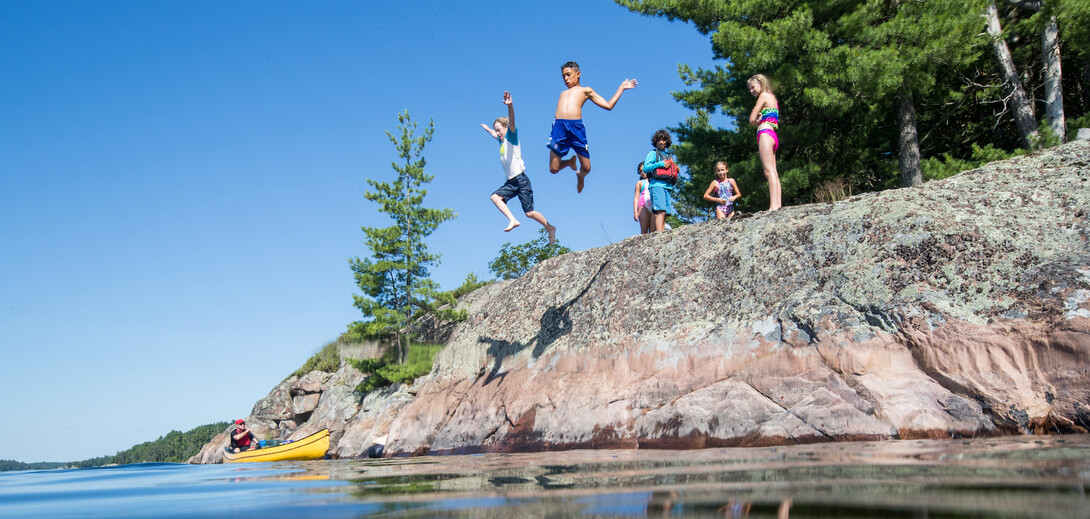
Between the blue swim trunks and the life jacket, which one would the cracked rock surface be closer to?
the life jacket

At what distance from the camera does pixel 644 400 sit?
8625 mm

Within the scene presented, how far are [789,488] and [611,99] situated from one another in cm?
633

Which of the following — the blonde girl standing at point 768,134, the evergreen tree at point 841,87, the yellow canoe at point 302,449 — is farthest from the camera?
the yellow canoe at point 302,449

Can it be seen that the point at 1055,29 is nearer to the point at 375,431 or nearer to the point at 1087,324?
the point at 1087,324

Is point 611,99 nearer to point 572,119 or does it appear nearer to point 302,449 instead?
point 572,119

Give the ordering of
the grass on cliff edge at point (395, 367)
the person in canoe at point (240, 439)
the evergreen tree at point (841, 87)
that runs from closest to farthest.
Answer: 1. the evergreen tree at point (841, 87)
2. the grass on cliff edge at point (395, 367)
3. the person in canoe at point (240, 439)

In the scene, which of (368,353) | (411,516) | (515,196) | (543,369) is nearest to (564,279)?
(543,369)

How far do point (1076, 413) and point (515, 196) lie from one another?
6539mm

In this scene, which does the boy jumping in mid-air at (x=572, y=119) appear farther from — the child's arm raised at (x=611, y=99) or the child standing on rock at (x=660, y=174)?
the child standing on rock at (x=660, y=174)

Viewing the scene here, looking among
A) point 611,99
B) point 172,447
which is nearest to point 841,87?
point 611,99

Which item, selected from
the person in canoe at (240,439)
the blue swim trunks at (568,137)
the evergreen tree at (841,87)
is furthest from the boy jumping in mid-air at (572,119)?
the person in canoe at (240,439)

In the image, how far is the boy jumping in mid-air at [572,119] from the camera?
8.55m

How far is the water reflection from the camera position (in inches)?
89.1

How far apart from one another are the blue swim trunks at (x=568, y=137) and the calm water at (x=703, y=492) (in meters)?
4.77
